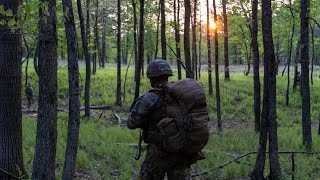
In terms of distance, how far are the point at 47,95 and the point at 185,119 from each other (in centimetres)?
178

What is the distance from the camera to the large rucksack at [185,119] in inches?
165

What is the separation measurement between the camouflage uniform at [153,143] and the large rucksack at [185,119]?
206 mm

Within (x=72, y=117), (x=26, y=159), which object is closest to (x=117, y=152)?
(x=26, y=159)

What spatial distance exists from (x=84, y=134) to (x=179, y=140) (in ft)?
23.7

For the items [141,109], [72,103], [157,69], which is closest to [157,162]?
[141,109]

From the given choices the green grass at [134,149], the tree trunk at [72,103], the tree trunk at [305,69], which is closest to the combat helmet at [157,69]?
the tree trunk at [72,103]

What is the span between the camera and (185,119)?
13.9 feet

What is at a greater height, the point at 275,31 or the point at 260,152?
the point at 275,31

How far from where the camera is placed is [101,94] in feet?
77.0

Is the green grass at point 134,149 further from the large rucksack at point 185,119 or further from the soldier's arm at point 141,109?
the large rucksack at point 185,119

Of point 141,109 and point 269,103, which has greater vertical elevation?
point 141,109

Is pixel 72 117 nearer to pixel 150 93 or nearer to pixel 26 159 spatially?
pixel 150 93

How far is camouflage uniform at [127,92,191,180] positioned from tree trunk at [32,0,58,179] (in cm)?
104

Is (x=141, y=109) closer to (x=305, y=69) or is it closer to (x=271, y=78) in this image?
(x=271, y=78)
